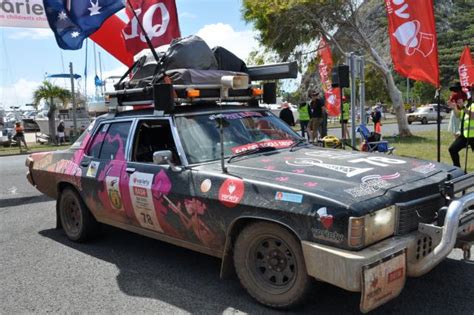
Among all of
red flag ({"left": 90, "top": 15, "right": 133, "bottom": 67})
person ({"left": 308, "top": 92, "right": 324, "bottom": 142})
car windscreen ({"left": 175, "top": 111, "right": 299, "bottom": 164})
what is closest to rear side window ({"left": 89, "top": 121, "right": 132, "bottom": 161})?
car windscreen ({"left": 175, "top": 111, "right": 299, "bottom": 164})

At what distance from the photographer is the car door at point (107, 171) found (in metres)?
5.16

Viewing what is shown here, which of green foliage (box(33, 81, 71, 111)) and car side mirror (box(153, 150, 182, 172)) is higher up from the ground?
green foliage (box(33, 81, 71, 111))

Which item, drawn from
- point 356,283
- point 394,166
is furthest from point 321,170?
point 356,283

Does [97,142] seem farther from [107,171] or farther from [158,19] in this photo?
[158,19]

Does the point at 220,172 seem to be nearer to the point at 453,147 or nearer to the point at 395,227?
the point at 395,227

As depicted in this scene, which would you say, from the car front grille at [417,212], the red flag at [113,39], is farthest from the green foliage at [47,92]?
the car front grille at [417,212]

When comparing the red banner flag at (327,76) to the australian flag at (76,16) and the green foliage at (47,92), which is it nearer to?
the australian flag at (76,16)

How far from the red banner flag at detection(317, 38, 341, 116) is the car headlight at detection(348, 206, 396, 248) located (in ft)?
55.0

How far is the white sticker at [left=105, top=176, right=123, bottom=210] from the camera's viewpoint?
201 inches

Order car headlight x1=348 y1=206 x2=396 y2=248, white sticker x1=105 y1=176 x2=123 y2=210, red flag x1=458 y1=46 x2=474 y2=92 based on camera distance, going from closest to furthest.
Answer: car headlight x1=348 y1=206 x2=396 y2=248, white sticker x1=105 y1=176 x2=123 y2=210, red flag x1=458 y1=46 x2=474 y2=92

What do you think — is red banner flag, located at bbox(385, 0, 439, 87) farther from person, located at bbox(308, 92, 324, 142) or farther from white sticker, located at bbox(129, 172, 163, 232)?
person, located at bbox(308, 92, 324, 142)

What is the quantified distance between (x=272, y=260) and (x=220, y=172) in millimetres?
911

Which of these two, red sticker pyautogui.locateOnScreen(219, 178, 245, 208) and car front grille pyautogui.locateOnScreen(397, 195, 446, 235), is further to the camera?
red sticker pyautogui.locateOnScreen(219, 178, 245, 208)

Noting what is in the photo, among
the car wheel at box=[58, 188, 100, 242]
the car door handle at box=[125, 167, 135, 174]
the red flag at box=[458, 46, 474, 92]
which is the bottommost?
the car wheel at box=[58, 188, 100, 242]
